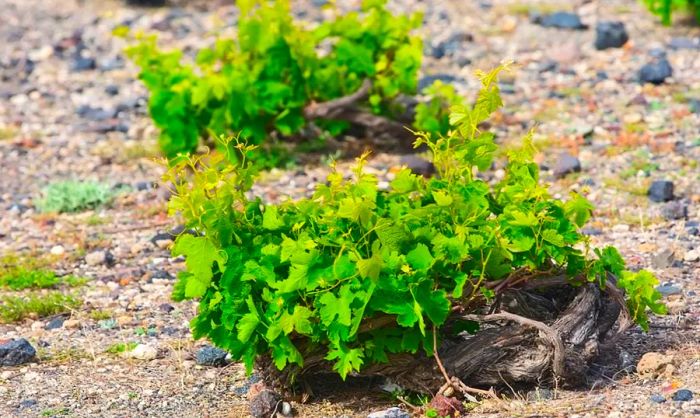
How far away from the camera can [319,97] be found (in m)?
8.23

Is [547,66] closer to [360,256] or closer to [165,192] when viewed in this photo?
[165,192]

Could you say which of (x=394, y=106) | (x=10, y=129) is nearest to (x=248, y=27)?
(x=394, y=106)

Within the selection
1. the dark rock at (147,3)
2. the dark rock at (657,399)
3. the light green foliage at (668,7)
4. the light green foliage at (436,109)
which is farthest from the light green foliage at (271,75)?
the dark rock at (147,3)

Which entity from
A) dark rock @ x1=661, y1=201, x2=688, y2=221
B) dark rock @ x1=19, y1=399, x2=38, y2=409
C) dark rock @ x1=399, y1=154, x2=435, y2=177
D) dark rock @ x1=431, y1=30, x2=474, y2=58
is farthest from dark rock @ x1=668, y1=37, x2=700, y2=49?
dark rock @ x1=19, y1=399, x2=38, y2=409

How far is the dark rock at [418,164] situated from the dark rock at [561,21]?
3.60m

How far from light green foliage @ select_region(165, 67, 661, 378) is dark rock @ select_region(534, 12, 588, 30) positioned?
668cm

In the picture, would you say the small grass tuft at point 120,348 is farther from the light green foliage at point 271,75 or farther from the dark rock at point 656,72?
the dark rock at point 656,72

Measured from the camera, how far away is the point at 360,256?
4.29 m

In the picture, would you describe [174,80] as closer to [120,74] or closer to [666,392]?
[120,74]

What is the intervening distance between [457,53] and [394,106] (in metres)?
2.46

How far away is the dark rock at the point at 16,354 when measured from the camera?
17.3 feet

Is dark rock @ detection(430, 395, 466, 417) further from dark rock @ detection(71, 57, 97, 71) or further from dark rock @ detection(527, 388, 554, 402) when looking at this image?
dark rock @ detection(71, 57, 97, 71)

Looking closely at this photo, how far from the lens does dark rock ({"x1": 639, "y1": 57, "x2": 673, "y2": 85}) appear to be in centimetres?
937

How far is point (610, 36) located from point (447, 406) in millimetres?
6653
